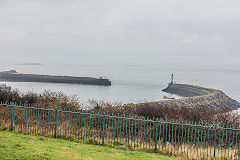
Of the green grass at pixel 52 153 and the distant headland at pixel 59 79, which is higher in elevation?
the distant headland at pixel 59 79

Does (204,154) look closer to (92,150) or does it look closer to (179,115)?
(92,150)

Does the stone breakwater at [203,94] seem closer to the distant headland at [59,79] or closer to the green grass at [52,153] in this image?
the distant headland at [59,79]

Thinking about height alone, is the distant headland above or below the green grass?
above

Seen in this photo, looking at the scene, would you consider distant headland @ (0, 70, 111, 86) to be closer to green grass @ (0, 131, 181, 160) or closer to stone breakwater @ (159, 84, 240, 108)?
stone breakwater @ (159, 84, 240, 108)

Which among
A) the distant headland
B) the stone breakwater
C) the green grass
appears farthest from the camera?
the distant headland

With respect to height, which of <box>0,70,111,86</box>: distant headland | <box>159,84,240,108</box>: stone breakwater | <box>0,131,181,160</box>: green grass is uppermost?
<box>0,70,111,86</box>: distant headland

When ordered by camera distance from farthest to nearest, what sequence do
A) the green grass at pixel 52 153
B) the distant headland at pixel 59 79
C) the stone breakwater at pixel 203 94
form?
the distant headland at pixel 59 79 → the stone breakwater at pixel 203 94 → the green grass at pixel 52 153

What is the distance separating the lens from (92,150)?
1036cm

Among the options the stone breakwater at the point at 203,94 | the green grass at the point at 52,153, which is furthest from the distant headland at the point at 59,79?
the green grass at the point at 52,153

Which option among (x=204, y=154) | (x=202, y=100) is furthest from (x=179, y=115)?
(x=202, y=100)

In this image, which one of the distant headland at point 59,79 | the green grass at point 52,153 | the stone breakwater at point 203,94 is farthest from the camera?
the distant headland at point 59,79

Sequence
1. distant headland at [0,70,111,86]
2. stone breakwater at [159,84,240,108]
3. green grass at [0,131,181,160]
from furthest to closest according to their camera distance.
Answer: distant headland at [0,70,111,86]
stone breakwater at [159,84,240,108]
green grass at [0,131,181,160]

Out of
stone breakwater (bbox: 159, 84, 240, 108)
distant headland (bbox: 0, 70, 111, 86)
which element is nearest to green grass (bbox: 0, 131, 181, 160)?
stone breakwater (bbox: 159, 84, 240, 108)

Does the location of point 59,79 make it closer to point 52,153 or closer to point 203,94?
point 203,94
